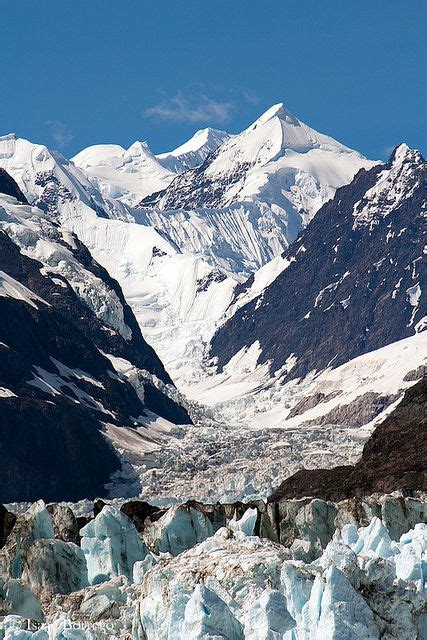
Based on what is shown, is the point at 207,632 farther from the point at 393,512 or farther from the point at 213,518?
the point at 213,518

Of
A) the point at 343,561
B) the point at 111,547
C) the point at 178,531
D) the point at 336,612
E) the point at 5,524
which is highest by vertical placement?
the point at 5,524

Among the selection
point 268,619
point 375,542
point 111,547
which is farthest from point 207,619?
point 111,547

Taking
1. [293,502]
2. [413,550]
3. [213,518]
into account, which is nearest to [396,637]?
[413,550]

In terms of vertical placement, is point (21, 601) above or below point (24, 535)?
below

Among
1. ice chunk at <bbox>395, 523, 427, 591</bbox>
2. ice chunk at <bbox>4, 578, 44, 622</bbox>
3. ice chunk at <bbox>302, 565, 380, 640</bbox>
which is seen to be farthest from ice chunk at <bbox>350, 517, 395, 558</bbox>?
ice chunk at <bbox>4, 578, 44, 622</bbox>

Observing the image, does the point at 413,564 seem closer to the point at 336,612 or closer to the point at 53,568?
the point at 336,612

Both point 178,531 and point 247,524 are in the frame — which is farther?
point 178,531

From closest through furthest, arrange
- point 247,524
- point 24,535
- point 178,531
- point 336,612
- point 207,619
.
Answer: point 336,612 → point 207,619 → point 24,535 → point 247,524 → point 178,531
